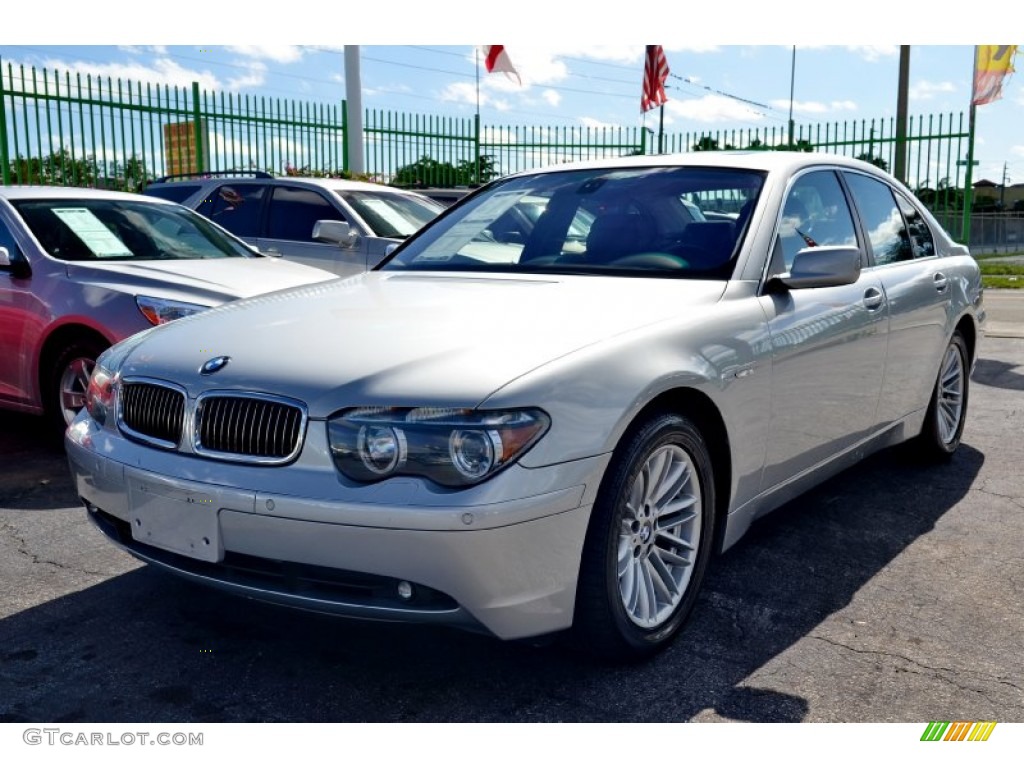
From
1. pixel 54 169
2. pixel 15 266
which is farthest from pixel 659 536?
pixel 54 169

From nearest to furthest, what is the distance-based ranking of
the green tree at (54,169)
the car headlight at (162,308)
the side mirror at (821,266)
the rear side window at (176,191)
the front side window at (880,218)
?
the side mirror at (821,266) < the front side window at (880,218) < the car headlight at (162,308) < the rear side window at (176,191) < the green tree at (54,169)

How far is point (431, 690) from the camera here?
2.82 m

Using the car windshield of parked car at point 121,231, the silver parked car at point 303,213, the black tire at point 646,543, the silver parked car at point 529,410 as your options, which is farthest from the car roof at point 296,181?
the black tire at point 646,543

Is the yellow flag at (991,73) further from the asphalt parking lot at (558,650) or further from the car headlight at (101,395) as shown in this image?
the car headlight at (101,395)

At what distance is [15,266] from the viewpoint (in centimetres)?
572

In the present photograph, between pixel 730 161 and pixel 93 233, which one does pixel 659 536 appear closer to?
pixel 730 161

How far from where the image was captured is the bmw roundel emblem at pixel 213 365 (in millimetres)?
2852

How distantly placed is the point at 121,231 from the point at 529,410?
4.57 m

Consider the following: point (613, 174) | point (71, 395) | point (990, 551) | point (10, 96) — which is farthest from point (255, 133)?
point (990, 551)

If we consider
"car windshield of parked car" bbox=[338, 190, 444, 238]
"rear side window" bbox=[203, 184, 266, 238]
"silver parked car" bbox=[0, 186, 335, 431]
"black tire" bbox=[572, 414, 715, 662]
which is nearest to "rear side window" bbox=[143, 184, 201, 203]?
"rear side window" bbox=[203, 184, 266, 238]

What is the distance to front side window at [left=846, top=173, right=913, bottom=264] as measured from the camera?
452cm

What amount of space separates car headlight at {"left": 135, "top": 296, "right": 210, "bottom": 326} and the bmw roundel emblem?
8.44ft

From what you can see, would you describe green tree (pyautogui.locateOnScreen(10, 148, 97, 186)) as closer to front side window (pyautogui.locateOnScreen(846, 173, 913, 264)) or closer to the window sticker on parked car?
the window sticker on parked car

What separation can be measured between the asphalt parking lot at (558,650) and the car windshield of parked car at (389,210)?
4928 mm
